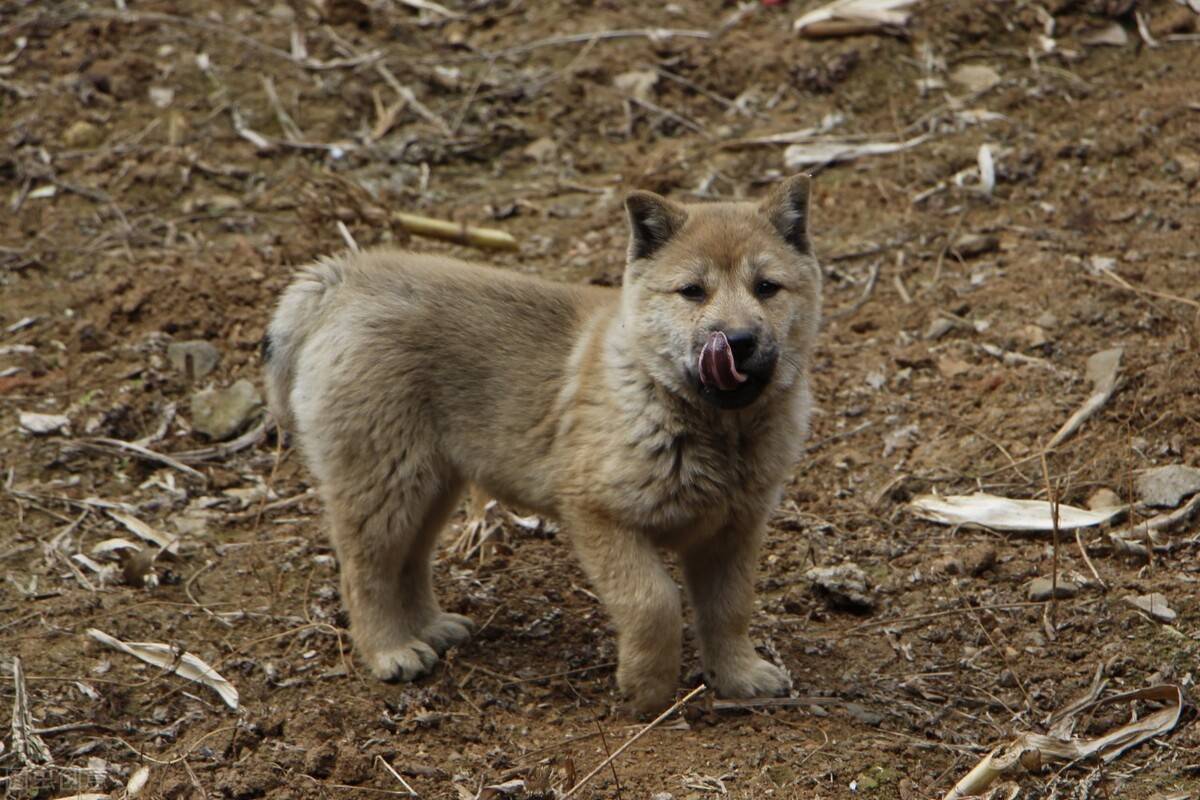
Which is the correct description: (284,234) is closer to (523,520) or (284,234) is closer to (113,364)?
(113,364)

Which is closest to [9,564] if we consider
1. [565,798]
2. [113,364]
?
[113,364]

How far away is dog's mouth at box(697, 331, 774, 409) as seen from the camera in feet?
17.5

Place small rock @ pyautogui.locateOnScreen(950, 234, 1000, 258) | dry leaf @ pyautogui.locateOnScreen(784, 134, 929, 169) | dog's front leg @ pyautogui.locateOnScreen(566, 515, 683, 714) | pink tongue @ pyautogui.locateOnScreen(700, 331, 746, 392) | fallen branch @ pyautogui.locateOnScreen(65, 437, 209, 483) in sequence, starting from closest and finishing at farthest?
pink tongue @ pyautogui.locateOnScreen(700, 331, 746, 392), dog's front leg @ pyautogui.locateOnScreen(566, 515, 683, 714), fallen branch @ pyautogui.locateOnScreen(65, 437, 209, 483), small rock @ pyautogui.locateOnScreen(950, 234, 1000, 258), dry leaf @ pyautogui.locateOnScreen(784, 134, 929, 169)

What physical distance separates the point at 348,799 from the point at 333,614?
61.6 inches

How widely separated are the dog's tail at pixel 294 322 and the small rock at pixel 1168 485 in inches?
152

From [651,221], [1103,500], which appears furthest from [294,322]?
[1103,500]

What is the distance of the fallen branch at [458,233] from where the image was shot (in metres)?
9.15

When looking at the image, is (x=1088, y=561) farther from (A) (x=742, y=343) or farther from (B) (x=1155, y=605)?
(A) (x=742, y=343)

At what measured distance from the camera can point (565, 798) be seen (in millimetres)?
4891

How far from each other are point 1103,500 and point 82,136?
7555 millimetres

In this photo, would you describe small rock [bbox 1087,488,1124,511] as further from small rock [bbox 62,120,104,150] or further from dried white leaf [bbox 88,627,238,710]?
small rock [bbox 62,120,104,150]

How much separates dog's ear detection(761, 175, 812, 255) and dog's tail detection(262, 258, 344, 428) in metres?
1.96

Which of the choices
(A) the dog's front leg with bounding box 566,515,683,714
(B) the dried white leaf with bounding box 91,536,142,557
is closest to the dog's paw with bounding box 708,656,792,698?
(A) the dog's front leg with bounding box 566,515,683,714

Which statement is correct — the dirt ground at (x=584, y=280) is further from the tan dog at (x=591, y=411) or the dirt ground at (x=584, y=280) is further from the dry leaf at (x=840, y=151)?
the tan dog at (x=591, y=411)
